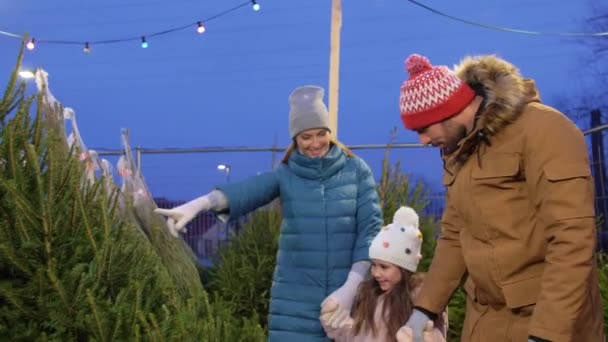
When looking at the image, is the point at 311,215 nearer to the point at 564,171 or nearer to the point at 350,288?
the point at 350,288

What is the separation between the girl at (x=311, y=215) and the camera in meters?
3.81

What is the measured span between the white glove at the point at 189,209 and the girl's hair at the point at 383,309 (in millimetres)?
814

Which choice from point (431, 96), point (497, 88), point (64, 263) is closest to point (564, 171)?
point (497, 88)

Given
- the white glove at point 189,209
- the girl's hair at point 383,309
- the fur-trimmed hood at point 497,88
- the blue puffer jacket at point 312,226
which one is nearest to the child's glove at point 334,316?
the blue puffer jacket at point 312,226

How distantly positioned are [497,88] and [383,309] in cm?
179

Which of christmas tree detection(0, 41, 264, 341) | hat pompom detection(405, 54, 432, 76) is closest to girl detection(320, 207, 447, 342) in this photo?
christmas tree detection(0, 41, 264, 341)

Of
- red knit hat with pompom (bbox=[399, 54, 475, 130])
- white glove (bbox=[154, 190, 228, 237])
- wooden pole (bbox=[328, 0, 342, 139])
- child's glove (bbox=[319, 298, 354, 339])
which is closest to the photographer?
red knit hat with pompom (bbox=[399, 54, 475, 130])

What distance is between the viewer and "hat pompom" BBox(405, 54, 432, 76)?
107 inches

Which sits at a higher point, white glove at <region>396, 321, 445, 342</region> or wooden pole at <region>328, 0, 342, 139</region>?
wooden pole at <region>328, 0, 342, 139</region>

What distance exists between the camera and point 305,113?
389cm

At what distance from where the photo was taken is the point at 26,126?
2938mm

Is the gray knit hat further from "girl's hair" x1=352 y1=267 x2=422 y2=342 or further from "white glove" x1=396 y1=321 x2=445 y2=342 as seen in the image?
"white glove" x1=396 y1=321 x2=445 y2=342

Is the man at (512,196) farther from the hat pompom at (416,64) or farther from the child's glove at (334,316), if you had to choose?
the child's glove at (334,316)

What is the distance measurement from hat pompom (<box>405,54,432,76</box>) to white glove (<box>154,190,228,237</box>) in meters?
1.31
